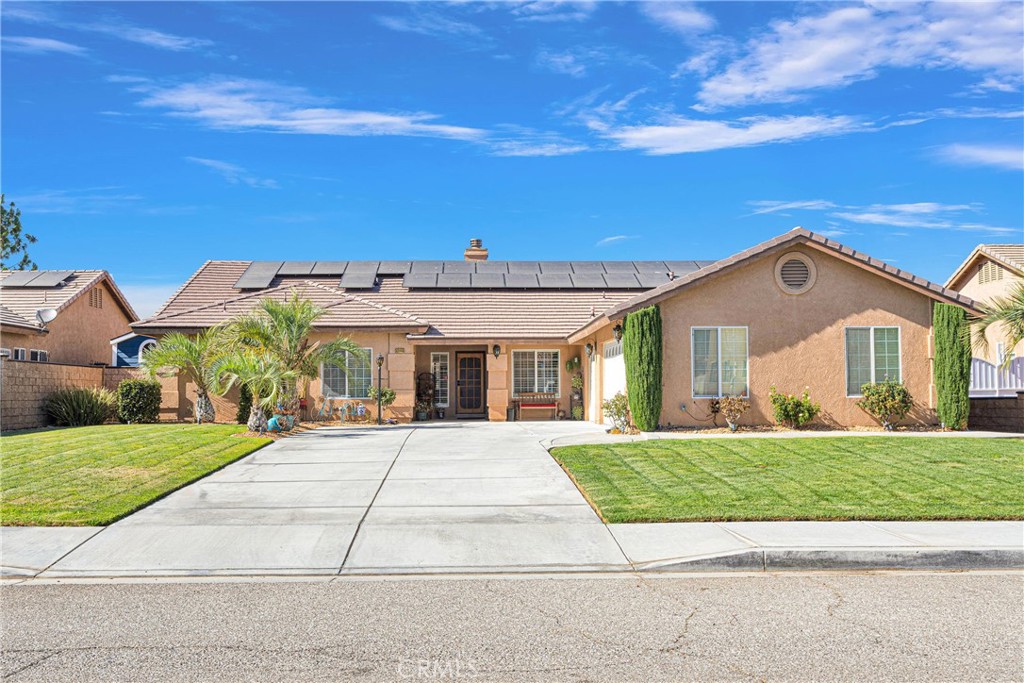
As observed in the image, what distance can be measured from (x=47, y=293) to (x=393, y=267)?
12.0m

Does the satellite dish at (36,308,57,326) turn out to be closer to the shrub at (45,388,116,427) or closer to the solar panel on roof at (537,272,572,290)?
the shrub at (45,388,116,427)

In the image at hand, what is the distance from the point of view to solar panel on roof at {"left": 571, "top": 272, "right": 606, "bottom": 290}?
1124 inches

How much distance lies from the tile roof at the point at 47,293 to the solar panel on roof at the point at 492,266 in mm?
14154

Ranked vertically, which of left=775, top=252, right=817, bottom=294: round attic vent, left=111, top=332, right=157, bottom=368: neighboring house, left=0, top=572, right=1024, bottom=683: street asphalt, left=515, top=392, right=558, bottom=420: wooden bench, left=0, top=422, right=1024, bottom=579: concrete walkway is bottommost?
left=0, top=572, right=1024, bottom=683: street asphalt

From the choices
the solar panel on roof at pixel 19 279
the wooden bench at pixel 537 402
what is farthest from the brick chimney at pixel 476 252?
the solar panel on roof at pixel 19 279

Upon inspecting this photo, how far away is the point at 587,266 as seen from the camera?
31.3 m

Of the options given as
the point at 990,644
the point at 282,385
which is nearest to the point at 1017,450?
the point at 990,644

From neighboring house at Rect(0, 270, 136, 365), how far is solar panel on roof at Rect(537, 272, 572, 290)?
15907 millimetres

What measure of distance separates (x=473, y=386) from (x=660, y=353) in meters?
9.96

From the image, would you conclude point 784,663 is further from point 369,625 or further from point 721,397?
point 721,397

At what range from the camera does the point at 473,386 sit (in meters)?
26.7

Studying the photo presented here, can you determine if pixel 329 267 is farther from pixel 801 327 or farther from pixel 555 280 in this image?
pixel 801 327

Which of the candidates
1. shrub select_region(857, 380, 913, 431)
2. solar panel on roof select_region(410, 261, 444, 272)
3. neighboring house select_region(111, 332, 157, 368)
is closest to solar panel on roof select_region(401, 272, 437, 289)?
solar panel on roof select_region(410, 261, 444, 272)

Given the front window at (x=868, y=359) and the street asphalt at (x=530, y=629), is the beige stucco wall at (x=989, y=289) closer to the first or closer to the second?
the front window at (x=868, y=359)
